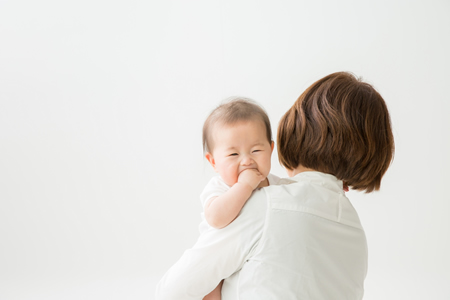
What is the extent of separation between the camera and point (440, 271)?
363 centimetres

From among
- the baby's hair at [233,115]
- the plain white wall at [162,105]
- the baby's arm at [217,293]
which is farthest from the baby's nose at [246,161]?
the plain white wall at [162,105]

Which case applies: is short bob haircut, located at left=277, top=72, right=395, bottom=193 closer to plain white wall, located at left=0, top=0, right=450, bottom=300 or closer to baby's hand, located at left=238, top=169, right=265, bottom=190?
baby's hand, located at left=238, top=169, right=265, bottom=190

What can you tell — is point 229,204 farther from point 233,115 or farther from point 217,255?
point 233,115

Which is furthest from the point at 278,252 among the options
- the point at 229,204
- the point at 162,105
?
the point at 162,105

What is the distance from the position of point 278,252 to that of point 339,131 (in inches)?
14.3

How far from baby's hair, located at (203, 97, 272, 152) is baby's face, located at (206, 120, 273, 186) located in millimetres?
17

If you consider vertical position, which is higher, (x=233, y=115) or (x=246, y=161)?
(x=233, y=115)

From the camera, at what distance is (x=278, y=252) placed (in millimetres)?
1219

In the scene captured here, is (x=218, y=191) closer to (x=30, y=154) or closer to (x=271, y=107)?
(x=271, y=107)


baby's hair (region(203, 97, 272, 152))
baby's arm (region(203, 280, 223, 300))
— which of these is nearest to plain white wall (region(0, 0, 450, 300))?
baby's hair (region(203, 97, 272, 152))

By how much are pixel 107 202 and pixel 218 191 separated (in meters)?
2.50

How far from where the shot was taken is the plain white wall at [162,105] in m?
3.67

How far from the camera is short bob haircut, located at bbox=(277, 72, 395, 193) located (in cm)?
136

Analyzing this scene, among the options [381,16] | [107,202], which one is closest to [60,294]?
[107,202]
